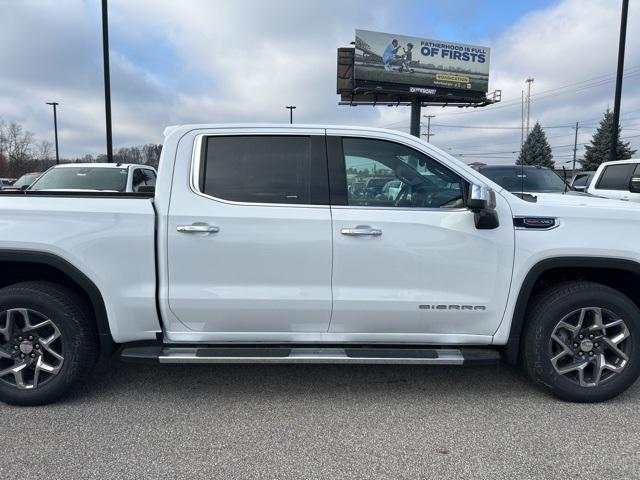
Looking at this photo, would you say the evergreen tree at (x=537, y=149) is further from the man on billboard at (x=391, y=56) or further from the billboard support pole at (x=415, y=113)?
the man on billboard at (x=391, y=56)

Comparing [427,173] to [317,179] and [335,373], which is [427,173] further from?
[335,373]

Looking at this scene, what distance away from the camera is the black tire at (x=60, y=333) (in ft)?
11.0

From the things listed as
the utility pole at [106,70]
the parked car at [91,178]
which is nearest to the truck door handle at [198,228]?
the parked car at [91,178]

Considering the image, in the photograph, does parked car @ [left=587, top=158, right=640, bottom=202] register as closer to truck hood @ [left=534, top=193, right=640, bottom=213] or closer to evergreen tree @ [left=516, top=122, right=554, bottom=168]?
truck hood @ [left=534, top=193, right=640, bottom=213]

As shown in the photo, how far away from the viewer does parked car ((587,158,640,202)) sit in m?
7.91

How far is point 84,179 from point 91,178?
112mm

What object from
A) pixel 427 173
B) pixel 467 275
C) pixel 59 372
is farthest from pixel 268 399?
pixel 427 173

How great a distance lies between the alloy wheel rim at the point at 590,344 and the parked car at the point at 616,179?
488 cm

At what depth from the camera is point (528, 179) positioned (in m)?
8.76

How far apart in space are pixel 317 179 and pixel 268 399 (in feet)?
5.32

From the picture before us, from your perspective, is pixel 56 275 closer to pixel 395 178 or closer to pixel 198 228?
pixel 198 228

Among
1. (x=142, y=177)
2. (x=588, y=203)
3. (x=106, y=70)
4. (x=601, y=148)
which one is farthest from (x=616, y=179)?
(x=601, y=148)

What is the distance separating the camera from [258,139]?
3.53 meters

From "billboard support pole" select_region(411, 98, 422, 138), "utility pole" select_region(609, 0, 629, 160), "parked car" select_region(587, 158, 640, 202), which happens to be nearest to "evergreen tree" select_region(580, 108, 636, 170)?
"billboard support pole" select_region(411, 98, 422, 138)
